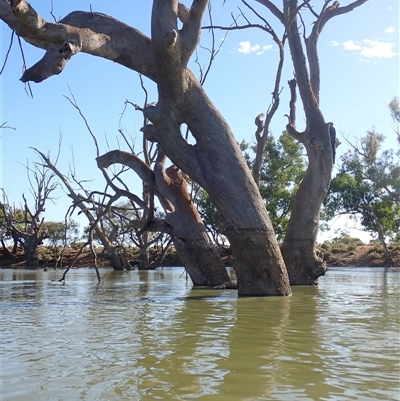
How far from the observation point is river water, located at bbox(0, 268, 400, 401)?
3.03m

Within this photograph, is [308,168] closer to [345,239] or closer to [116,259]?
[116,259]

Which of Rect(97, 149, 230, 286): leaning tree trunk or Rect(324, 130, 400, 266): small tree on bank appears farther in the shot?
Rect(324, 130, 400, 266): small tree on bank

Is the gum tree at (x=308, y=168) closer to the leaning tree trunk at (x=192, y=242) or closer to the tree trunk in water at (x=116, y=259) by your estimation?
the leaning tree trunk at (x=192, y=242)

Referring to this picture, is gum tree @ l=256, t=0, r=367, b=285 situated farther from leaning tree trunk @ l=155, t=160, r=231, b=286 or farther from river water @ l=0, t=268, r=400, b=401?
river water @ l=0, t=268, r=400, b=401

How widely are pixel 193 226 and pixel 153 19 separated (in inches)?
172

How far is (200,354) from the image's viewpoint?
393cm

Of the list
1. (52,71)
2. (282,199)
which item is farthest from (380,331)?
(282,199)

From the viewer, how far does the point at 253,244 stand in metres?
8.88

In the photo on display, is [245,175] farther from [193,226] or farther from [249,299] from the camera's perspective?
[193,226]

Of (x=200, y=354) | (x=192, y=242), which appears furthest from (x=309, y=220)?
(x=200, y=354)

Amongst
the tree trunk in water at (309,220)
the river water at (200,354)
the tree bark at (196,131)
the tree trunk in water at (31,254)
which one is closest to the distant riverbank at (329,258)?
the tree trunk in water at (31,254)

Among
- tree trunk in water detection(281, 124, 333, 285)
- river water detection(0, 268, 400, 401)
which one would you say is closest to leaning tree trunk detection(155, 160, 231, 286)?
tree trunk in water detection(281, 124, 333, 285)

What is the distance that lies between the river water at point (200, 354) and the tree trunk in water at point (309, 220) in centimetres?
481

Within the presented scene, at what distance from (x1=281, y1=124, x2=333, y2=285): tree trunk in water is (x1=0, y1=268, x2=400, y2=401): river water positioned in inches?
189
